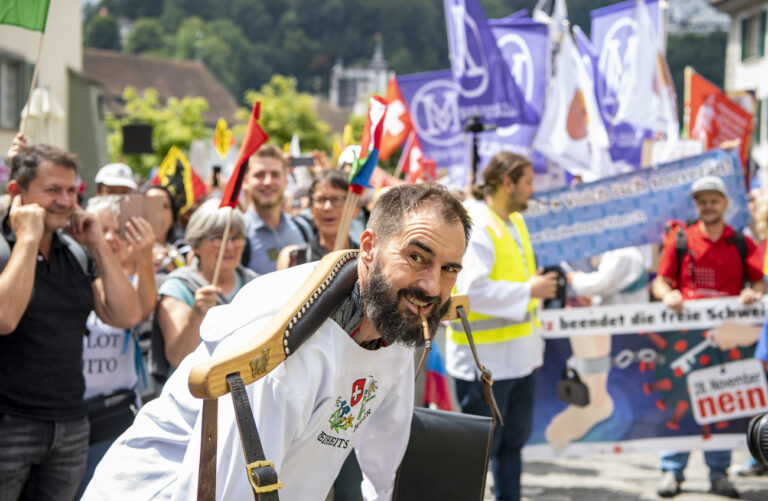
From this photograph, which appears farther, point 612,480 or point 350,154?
point 612,480

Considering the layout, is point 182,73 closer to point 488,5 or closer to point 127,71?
point 127,71

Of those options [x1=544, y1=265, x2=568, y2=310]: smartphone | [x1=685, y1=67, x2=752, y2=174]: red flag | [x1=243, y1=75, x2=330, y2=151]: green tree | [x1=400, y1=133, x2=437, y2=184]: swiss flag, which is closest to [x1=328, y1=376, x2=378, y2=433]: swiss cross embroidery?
[x1=544, y1=265, x2=568, y2=310]: smartphone

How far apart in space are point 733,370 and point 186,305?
13.2 ft

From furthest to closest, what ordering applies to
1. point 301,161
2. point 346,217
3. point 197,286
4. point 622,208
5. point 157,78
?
point 157,78, point 301,161, point 622,208, point 197,286, point 346,217

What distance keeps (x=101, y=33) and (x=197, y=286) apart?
12805 centimetres

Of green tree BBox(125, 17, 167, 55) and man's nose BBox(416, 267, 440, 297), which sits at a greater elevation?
green tree BBox(125, 17, 167, 55)

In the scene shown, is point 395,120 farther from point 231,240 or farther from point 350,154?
point 350,154

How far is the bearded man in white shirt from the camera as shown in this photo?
2.14 metres

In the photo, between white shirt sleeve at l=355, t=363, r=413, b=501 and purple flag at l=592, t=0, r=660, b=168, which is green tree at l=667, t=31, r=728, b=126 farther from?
white shirt sleeve at l=355, t=363, r=413, b=501

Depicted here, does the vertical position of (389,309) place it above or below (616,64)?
below

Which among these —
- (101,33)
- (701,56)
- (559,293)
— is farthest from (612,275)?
(101,33)

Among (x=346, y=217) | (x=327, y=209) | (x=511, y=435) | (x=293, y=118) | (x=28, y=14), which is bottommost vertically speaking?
(x=293, y=118)

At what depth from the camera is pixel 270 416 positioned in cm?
213

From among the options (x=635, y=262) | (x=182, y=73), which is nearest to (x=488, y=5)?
(x=182, y=73)
